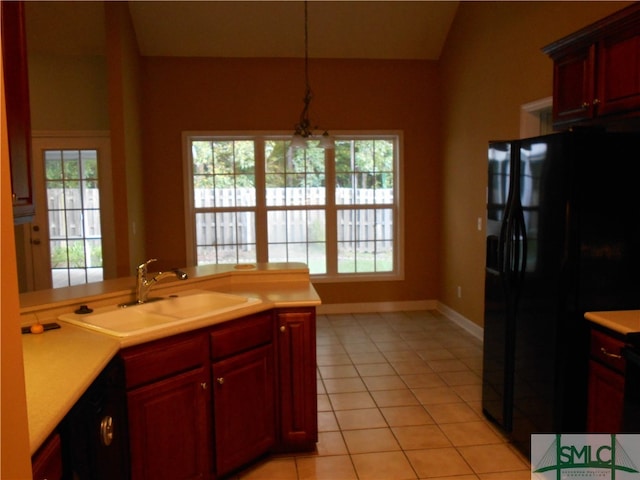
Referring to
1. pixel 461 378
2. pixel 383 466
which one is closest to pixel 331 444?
pixel 383 466

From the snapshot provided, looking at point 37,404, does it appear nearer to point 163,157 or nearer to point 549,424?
point 549,424

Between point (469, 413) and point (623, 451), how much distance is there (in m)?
1.31

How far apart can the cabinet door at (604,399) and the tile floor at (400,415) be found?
53 centimetres

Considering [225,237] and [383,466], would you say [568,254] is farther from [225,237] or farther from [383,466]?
A: [225,237]

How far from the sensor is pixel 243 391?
2627mm

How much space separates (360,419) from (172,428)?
4.69 feet

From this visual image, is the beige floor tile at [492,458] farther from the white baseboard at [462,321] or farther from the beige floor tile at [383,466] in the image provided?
the white baseboard at [462,321]

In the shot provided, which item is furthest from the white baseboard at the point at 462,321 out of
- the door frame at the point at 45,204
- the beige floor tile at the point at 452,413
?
the door frame at the point at 45,204

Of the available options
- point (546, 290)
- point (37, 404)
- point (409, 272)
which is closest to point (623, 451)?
point (546, 290)

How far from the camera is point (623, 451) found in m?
2.17

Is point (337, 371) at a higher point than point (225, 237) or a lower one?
lower

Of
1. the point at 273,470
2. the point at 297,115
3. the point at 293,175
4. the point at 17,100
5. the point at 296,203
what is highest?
the point at 297,115

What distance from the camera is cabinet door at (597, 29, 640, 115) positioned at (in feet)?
7.76

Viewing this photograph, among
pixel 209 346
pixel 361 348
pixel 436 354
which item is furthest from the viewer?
pixel 361 348
